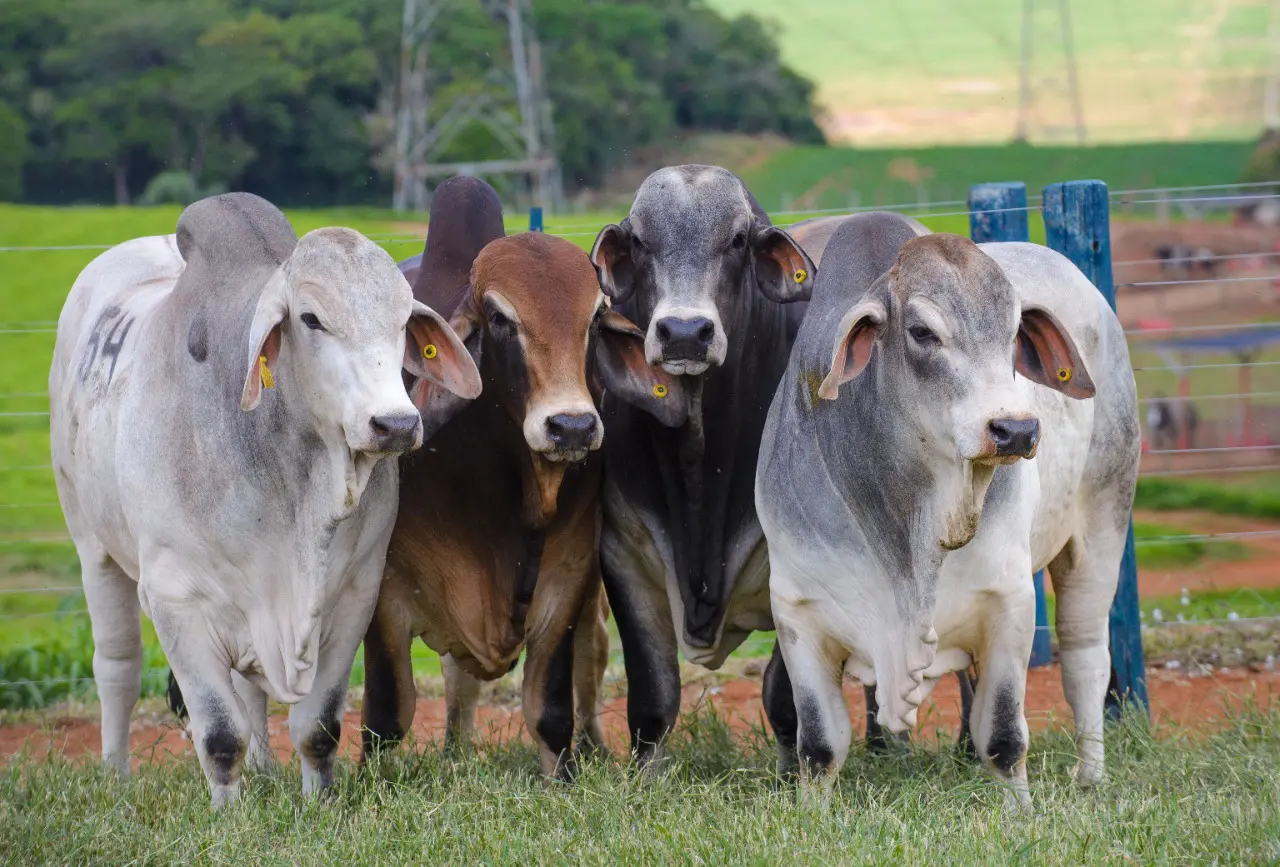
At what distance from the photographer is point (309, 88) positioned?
985 inches

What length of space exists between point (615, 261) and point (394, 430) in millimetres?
1108

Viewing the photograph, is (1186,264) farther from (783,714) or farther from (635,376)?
(635,376)

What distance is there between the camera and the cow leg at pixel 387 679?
4418 millimetres

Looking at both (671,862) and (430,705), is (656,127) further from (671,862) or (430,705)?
(671,862)

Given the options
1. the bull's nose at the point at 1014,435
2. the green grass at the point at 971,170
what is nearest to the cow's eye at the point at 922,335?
the bull's nose at the point at 1014,435

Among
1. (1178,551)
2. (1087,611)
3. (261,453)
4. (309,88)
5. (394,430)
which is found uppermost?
(309,88)

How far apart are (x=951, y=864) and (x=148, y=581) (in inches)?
80.1

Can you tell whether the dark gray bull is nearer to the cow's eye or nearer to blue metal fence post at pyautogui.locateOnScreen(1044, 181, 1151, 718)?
the cow's eye

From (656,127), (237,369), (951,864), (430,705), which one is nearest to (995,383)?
(951,864)

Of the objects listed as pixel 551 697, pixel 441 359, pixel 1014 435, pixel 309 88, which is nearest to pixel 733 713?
pixel 551 697

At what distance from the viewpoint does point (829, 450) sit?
12.6ft

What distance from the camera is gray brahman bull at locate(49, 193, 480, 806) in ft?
12.1

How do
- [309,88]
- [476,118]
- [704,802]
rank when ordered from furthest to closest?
[476,118]
[309,88]
[704,802]

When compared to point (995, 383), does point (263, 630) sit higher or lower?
lower
